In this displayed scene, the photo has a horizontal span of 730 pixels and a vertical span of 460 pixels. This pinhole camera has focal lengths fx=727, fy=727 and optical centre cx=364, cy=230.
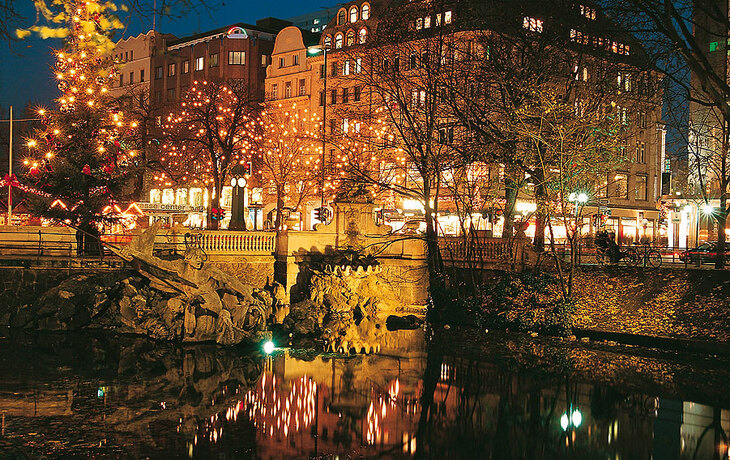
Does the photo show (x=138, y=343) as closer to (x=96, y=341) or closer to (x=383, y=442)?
(x=96, y=341)

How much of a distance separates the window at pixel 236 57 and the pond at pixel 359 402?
178 ft

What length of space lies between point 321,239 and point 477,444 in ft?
62.3

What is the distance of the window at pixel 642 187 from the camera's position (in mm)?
64450

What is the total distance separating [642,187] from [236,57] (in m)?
41.3

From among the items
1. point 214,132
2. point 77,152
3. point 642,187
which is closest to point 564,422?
point 77,152

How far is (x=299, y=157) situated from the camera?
52531 mm

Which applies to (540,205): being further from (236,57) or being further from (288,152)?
(236,57)

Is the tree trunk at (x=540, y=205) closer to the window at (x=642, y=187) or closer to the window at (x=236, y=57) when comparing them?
the window at (x=642, y=187)

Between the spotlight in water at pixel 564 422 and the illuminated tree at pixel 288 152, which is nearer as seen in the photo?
the spotlight in water at pixel 564 422

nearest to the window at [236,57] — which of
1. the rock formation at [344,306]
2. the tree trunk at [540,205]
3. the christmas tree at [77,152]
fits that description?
the christmas tree at [77,152]

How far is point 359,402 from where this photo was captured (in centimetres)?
1594

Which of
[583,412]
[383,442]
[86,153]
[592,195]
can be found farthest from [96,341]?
[592,195]

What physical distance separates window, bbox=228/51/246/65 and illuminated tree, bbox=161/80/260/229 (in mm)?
16949

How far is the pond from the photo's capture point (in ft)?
Answer: 41.3
